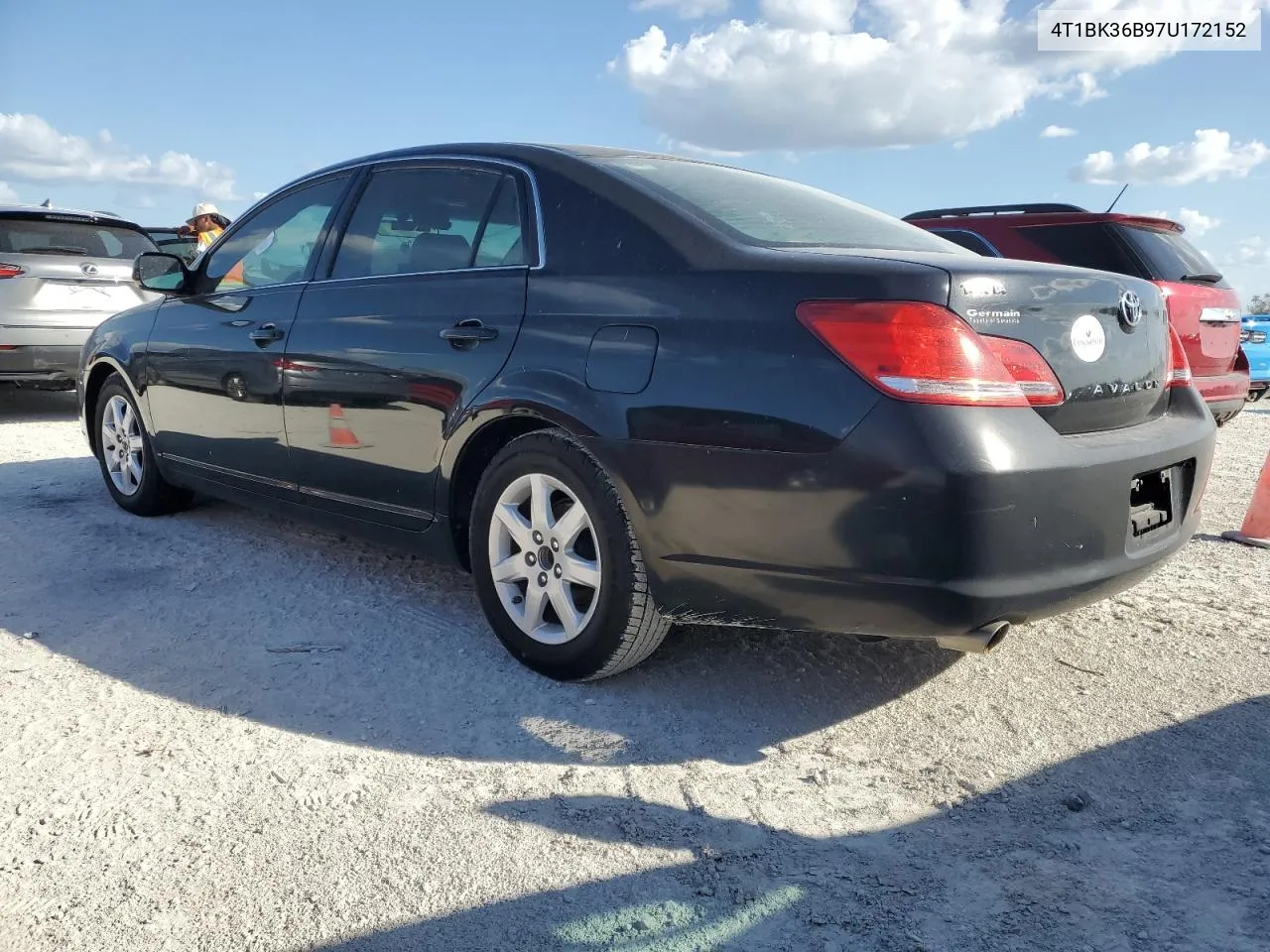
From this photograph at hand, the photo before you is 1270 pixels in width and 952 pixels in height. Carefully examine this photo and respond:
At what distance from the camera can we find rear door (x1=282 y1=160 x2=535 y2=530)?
10.5 feet

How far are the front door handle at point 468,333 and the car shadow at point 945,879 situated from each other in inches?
54.6

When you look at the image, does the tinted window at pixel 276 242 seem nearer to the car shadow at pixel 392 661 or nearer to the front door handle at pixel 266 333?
the front door handle at pixel 266 333

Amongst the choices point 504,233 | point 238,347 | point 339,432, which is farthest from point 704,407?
point 238,347

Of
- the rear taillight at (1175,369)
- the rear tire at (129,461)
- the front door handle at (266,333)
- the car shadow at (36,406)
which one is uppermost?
the rear taillight at (1175,369)

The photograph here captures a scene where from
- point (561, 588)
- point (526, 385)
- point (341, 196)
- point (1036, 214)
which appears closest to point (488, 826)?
point (561, 588)

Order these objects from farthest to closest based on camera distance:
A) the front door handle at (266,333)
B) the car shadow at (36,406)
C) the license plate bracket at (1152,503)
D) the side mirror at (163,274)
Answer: the car shadow at (36,406) < the side mirror at (163,274) < the front door handle at (266,333) < the license plate bracket at (1152,503)

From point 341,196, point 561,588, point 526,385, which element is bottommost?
point 561,588

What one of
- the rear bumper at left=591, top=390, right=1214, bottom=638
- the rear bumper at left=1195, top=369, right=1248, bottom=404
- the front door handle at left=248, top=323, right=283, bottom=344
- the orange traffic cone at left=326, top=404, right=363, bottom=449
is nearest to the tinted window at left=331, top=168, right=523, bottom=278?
the front door handle at left=248, top=323, right=283, bottom=344

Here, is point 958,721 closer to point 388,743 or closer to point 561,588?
point 561,588

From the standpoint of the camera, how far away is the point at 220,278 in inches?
179

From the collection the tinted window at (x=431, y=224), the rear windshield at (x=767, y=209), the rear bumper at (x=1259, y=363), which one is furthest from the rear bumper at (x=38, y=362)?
the rear bumper at (x=1259, y=363)

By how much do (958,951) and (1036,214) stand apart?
18.8 ft

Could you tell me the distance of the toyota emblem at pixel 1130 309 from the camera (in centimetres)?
278

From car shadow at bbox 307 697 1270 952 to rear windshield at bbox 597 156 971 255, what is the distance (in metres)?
1.47
